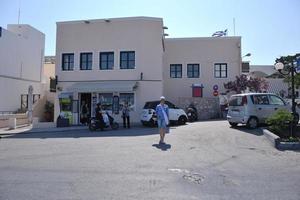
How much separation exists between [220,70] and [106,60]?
1114 centimetres

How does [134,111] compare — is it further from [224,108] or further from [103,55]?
[224,108]

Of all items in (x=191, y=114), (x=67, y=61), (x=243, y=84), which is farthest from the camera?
(x=243, y=84)

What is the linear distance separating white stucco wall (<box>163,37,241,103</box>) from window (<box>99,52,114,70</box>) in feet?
23.2

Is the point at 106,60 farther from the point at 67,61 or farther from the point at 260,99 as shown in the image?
the point at 260,99

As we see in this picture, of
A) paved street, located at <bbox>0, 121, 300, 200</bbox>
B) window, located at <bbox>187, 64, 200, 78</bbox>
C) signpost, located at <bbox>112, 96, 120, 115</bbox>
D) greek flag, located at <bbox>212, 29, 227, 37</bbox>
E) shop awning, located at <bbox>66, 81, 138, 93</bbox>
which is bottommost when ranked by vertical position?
paved street, located at <bbox>0, 121, 300, 200</bbox>

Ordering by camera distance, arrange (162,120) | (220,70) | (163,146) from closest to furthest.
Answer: (163,146) → (162,120) → (220,70)

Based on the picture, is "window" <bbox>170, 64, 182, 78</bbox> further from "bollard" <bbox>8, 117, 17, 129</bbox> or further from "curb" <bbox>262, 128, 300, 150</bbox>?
"curb" <bbox>262, 128, 300, 150</bbox>

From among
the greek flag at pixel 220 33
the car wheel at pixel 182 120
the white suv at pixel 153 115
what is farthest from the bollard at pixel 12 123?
the greek flag at pixel 220 33

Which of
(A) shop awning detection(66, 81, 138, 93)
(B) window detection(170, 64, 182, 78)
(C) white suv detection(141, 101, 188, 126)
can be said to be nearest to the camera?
(C) white suv detection(141, 101, 188, 126)

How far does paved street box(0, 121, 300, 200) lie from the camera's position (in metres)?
5.91

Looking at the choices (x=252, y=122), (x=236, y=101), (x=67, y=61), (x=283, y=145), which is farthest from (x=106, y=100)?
(x=283, y=145)

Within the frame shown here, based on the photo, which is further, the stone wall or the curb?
the stone wall

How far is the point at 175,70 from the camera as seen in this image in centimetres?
2992

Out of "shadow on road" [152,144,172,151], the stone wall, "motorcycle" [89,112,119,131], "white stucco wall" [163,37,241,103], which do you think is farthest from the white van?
"white stucco wall" [163,37,241,103]
